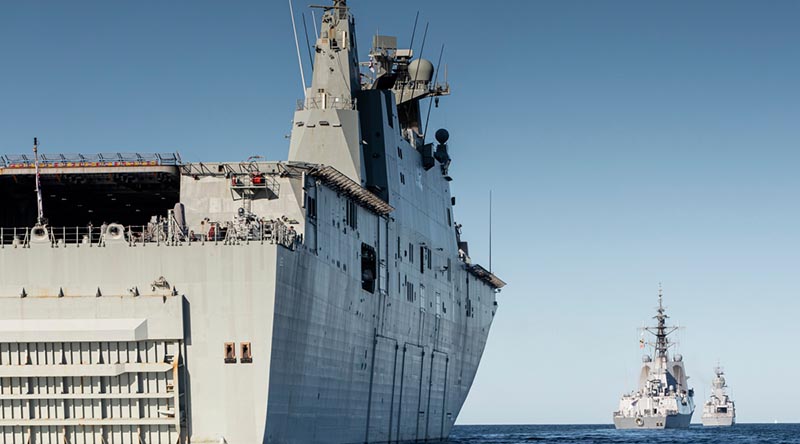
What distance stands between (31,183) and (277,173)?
30.2ft

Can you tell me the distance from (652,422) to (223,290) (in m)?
117

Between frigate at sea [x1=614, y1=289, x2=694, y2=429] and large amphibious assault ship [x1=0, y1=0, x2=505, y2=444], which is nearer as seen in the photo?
large amphibious assault ship [x1=0, y1=0, x2=505, y2=444]

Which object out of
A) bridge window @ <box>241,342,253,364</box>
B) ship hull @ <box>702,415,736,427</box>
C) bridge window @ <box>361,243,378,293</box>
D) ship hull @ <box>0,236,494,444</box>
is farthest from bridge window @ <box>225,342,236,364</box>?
ship hull @ <box>702,415,736,427</box>

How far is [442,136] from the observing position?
66.9 m

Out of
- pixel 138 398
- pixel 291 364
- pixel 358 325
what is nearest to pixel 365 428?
pixel 358 325

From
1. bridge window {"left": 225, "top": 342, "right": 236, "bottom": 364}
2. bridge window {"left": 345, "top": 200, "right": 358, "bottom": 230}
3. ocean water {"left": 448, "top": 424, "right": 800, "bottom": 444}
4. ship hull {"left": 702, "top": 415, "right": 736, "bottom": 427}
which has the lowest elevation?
ship hull {"left": 702, "top": 415, "right": 736, "bottom": 427}

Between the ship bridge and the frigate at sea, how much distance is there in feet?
355

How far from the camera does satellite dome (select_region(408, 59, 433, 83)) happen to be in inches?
2549

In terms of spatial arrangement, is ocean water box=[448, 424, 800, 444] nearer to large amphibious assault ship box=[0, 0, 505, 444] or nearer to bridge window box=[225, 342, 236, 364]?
large amphibious assault ship box=[0, 0, 505, 444]

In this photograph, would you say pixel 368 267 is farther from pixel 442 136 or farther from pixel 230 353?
pixel 442 136

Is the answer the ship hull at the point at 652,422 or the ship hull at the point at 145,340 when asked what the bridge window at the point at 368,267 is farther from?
the ship hull at the point at 652,422

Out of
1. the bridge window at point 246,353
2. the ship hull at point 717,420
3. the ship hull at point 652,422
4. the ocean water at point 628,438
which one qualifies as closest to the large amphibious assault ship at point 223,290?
the bridge window at point 246,353

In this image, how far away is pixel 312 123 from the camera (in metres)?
51.7

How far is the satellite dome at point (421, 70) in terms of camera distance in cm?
6475
